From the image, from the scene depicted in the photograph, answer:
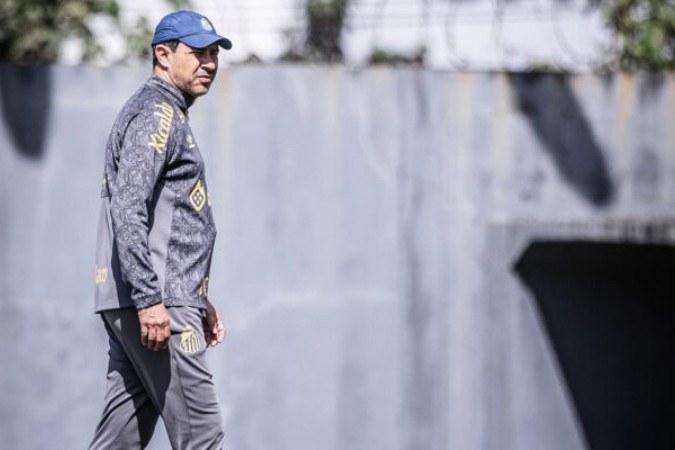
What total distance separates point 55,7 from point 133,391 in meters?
4.43

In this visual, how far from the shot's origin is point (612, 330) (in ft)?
22.3

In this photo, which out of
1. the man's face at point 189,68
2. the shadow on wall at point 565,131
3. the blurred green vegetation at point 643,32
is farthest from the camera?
the blurred green vegetation at point 643,32

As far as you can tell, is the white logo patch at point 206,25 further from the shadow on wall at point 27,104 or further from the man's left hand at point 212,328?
the shadow on wall at point 27,104

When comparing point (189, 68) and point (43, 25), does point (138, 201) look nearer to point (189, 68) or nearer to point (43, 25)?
point (189, 68)

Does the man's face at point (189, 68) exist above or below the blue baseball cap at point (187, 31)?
below

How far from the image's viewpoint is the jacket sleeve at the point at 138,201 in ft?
12.7

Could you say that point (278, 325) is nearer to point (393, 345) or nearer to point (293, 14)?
point (393, 345)

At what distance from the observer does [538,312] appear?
6594 mm

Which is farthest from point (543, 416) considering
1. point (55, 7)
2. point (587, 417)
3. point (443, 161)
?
point (55, 7)

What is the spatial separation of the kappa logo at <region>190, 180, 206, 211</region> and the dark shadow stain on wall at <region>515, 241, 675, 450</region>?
9.12 ft

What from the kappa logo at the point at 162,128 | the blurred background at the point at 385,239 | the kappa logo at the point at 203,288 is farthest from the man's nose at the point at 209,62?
the blurred background at the point at 385,239

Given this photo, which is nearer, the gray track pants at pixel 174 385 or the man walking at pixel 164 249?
the man walking at pixel 164 249

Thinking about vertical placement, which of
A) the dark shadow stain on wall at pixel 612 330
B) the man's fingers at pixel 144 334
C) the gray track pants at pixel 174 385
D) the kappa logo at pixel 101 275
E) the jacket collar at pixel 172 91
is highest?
the jacket collar at pixel 172 91

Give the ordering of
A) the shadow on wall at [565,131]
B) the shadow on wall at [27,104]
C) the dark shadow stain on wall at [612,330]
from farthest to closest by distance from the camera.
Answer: the dark shadow stain on wall at [612,330]
the shadow on wall at [565,131]
the shadow on wall at [27,104]
